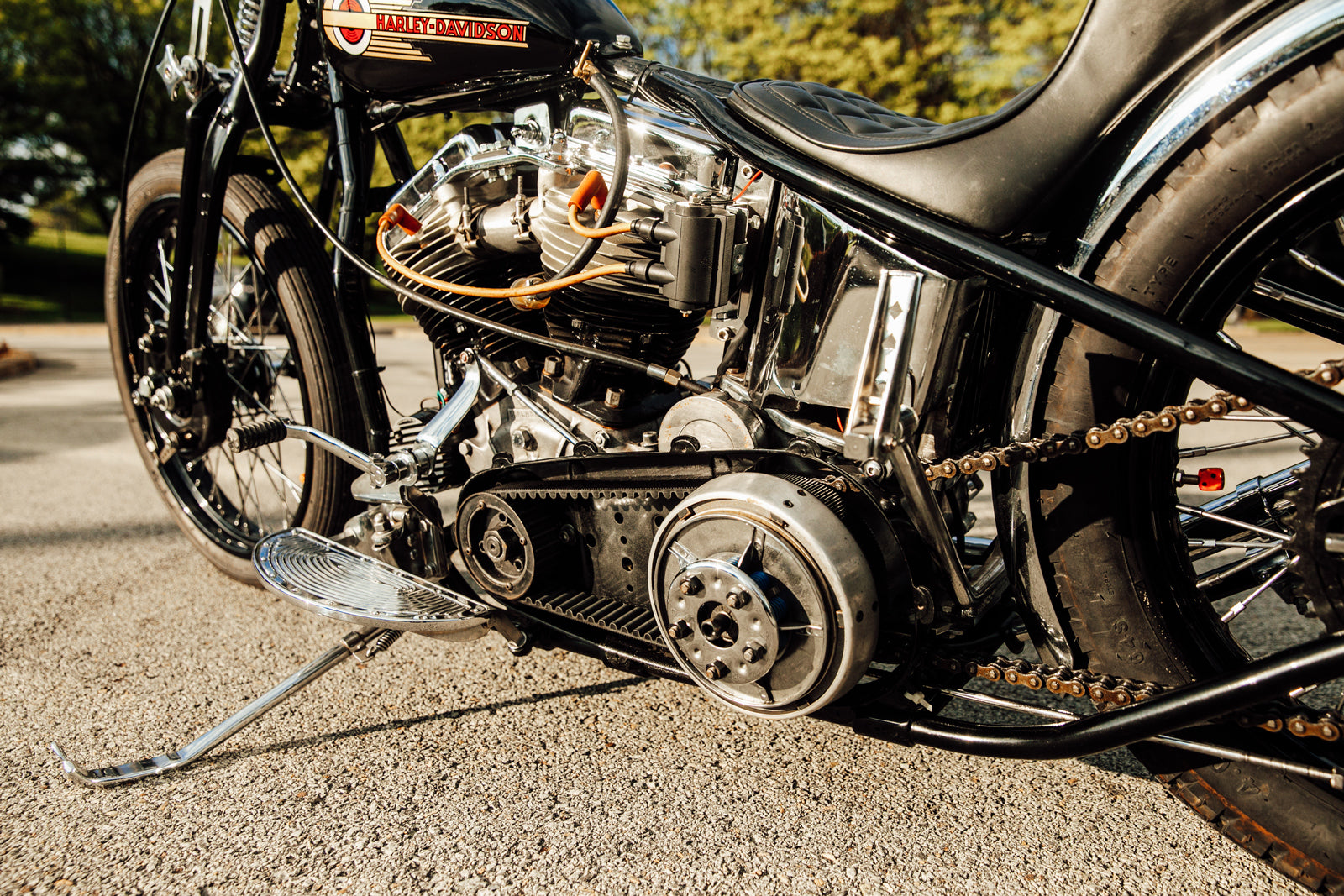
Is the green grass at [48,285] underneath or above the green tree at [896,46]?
underneath

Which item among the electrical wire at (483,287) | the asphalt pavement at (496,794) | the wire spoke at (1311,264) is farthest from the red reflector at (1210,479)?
the electrical wire at (483,287)

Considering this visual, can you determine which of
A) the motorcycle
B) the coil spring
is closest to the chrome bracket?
the motorcycle

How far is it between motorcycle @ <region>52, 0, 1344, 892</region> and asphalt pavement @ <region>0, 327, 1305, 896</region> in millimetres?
188

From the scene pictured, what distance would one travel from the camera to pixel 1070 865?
1599 millimetres

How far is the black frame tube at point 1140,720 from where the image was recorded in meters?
1.18

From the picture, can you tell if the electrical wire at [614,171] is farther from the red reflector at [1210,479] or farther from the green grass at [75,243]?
the green grass at [75,243]

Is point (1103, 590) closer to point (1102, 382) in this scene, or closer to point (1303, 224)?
point (1102, 382)

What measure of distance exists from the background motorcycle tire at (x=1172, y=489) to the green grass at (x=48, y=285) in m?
18.7

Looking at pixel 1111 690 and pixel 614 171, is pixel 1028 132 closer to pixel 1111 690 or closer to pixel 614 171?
pixel 614 171

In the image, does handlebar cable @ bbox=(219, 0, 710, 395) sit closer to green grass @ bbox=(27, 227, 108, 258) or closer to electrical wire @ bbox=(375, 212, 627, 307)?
electrical wire @ bbox=(375, 212, 627, 307)

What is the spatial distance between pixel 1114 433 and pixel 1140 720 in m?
0.44

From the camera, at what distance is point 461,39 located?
1.85m

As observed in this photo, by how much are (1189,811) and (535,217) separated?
1860mm

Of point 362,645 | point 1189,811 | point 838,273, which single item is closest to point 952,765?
point 1189,811
